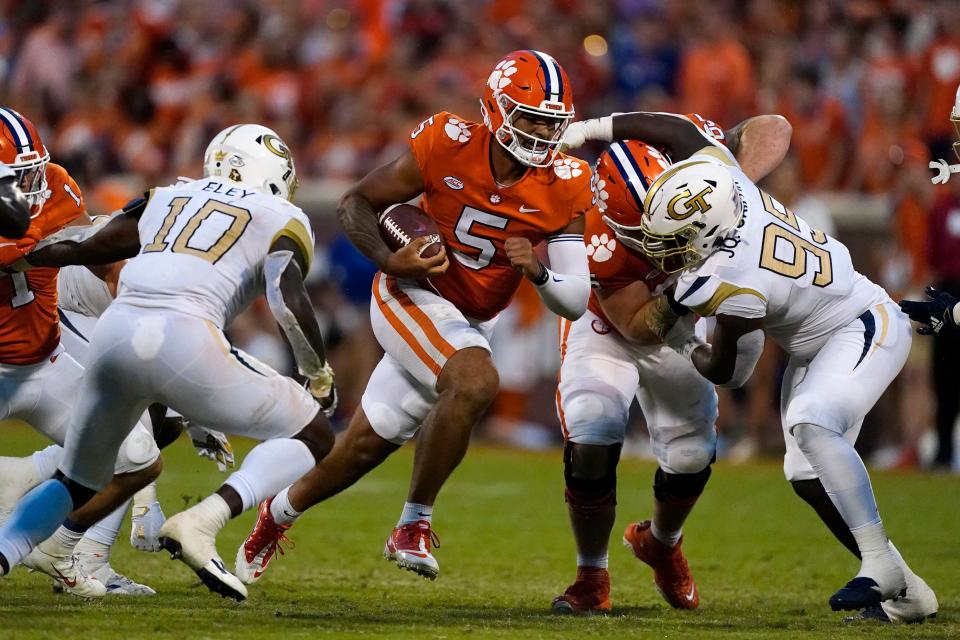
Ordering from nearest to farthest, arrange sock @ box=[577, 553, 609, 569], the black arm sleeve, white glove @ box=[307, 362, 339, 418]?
white glove @ box=[307, 362, 339, 418] → sock @ box=[577, 553, 609, 569] → the black arm sleeve

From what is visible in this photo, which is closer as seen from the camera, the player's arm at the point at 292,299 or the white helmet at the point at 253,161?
the player's arm at the point at 292,299

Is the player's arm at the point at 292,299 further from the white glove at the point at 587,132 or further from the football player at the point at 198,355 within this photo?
the white glove at the point at 587,132

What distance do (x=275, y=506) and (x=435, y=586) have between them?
34.3 inches

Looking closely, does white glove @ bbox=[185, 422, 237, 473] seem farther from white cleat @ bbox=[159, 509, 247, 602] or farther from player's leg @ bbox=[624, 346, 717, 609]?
player's leg @ bbox=[624, 346, 717, 609]

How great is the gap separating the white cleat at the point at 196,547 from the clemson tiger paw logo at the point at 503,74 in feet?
6.87

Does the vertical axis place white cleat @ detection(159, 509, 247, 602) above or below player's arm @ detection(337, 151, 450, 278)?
below

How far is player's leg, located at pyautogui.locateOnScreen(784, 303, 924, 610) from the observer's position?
5277 millimetres

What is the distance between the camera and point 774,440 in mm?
11789

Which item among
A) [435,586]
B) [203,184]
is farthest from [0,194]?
[435,586]

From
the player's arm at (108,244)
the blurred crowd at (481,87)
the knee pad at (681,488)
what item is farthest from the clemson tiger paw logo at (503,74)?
the blurred crowd at (481,87)

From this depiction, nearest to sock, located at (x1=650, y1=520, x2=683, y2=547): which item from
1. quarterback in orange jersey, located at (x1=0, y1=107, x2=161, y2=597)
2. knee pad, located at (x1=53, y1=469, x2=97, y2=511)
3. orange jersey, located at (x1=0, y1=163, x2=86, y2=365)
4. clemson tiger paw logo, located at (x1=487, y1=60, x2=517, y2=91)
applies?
clemson tiger paw logo, located at (x1=487, y1=60, x2=517, y2=91)

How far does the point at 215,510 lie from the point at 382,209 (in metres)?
1.54

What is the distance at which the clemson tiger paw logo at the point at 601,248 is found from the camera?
6.03 metres

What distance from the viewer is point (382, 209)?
5.87 m
